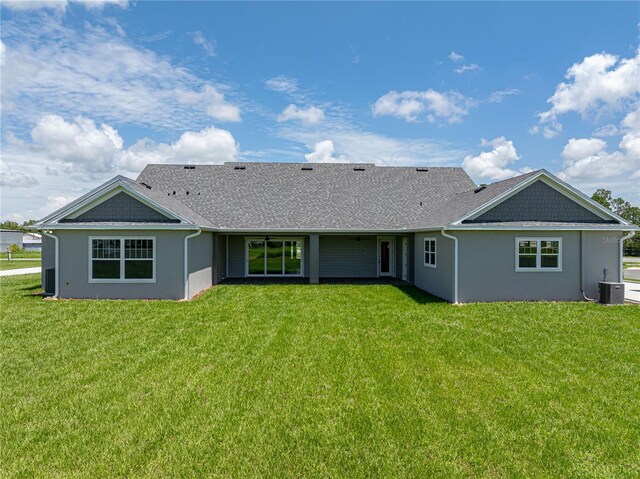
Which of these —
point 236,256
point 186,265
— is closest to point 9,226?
point 236,256

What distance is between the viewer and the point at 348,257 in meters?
19.2

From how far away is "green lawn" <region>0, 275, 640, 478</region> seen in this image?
3863 mm

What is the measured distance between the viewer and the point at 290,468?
3727mm

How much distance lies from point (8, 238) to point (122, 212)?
156 ft

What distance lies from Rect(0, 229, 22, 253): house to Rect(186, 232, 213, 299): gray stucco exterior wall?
4531 centimetres

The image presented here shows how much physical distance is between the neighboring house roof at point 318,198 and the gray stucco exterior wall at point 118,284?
42 cm

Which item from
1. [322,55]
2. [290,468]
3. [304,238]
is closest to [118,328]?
[290,468]

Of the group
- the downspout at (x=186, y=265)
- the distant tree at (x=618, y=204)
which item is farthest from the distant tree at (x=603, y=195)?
the downspout at (x=186, y=265)

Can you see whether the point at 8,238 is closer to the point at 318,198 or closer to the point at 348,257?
the point at 318,198

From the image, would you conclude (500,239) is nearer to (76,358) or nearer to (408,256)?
(408,256)

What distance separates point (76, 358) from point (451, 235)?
428 inches

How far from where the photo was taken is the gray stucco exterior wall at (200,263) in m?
13.3

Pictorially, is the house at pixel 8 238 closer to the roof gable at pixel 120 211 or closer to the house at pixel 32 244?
the house at pixel 32 244

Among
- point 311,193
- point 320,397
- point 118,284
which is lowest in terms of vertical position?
point 320,397
